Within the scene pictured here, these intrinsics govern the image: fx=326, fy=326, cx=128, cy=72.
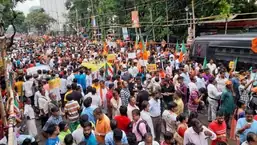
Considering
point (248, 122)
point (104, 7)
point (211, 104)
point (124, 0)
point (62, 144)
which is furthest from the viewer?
point (104, 7)

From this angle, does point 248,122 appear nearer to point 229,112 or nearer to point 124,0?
point 229,112

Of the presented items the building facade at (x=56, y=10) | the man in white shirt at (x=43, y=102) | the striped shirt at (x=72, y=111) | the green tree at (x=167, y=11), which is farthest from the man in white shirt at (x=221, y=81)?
the building facade at (x=56, y=10)

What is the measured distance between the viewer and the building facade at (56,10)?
99.6 m

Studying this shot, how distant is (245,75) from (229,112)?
6.18 ft

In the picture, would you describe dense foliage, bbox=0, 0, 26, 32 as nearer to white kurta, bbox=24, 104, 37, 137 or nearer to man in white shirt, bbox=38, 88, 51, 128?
man in white shirt, bbox=38, 88, 51, 128

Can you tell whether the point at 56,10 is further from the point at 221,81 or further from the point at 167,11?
the point at 221,81

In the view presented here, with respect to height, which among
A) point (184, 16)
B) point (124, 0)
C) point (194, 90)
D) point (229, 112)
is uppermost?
point (124, 0)

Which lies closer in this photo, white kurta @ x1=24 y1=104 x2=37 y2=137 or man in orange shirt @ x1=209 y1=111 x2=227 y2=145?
man in orange shirt @ x1=209 y1=111 x2=227 y2=145

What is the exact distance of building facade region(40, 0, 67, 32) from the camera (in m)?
99.6

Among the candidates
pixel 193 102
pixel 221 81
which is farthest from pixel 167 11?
pixel 193 102

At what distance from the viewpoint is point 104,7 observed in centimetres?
3906

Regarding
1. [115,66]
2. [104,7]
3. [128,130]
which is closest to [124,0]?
[104,7]

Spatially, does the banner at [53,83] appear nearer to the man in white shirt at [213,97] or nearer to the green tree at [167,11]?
the man in white shirt at [213,97]

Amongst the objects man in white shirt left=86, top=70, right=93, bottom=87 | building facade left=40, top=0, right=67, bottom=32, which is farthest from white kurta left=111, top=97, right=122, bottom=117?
building facade left=40, top=0, right=67, bottom=32
